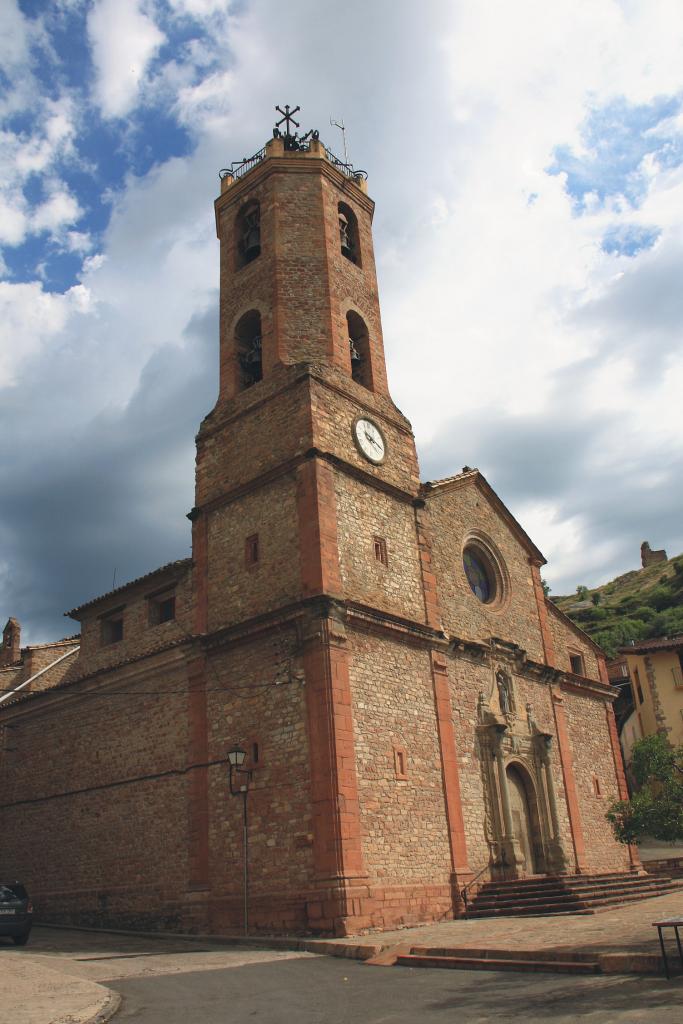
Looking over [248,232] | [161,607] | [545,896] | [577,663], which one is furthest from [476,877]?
[248,232]

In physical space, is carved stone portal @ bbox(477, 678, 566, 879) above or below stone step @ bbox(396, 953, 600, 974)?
above

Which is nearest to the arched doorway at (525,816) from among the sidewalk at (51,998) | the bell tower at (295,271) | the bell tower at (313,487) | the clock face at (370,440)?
the bell tower at (313,487)

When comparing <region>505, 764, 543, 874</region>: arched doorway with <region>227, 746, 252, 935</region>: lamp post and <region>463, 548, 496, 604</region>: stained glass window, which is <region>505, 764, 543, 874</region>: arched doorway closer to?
<region>463, 548, 496, 604</region>: stained glass window

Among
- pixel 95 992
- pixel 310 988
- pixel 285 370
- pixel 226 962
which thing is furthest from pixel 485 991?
pixel 285 370

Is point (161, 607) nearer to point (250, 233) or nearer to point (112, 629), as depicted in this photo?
point (112, 629)

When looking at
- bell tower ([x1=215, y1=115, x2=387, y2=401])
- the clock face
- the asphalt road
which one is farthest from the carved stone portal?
bell tower ([x1=215, y1=115, x2=387, y2=401])

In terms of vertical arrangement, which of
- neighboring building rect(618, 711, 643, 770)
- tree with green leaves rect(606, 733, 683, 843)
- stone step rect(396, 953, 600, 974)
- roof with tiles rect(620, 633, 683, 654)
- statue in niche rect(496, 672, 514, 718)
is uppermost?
roof with tiles rect(620, 633, 683, 654)

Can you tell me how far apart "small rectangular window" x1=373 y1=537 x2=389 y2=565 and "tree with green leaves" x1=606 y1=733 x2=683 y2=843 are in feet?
23.4

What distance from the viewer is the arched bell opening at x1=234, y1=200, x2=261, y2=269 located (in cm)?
2323

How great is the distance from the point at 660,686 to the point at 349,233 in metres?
27.0

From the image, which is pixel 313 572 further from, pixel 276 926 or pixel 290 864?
pixel 276 926

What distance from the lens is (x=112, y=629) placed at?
22.8 m

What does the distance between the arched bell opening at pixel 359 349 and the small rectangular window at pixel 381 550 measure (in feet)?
16.3

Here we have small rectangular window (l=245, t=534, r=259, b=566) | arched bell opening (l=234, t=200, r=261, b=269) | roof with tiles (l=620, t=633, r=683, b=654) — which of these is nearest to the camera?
small rectangular window (l=245, t=534, r=259, b=566)
